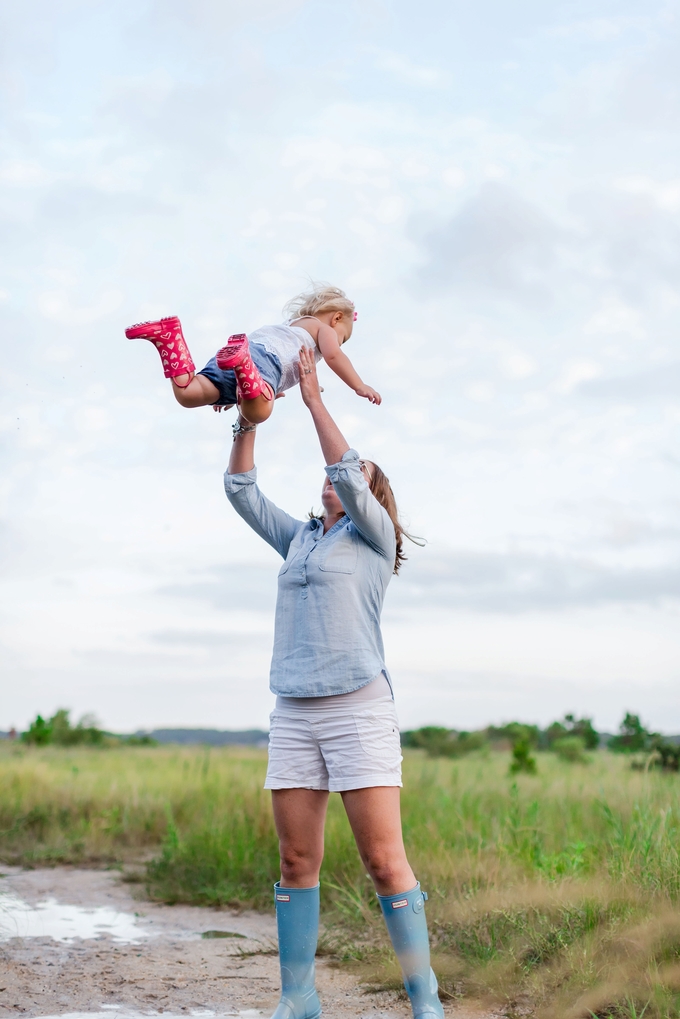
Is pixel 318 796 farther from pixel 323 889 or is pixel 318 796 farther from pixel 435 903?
pixel 323 889

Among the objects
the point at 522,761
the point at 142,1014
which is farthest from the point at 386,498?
the point at 522,761

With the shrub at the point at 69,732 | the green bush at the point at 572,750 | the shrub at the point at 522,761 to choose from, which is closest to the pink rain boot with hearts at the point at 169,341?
the shrub at the point at 522,761

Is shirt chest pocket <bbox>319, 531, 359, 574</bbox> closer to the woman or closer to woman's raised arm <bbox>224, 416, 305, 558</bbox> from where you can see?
the woman

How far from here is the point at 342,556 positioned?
395 centimetres

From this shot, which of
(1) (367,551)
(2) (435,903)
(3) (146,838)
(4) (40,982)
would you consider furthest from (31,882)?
(1) (367,551)

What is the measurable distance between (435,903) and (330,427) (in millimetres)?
3062

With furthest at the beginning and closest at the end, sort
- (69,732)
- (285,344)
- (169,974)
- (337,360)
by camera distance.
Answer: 1. (69,732)
2. (169,974)
3. (337,360)
4. (285,344)

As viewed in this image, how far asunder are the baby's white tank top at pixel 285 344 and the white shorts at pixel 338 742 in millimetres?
1372

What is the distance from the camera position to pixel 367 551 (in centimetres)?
402

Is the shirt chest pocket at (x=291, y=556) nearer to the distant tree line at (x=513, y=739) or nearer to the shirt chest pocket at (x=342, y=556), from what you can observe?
the shirt chest pocket at (x=342, y=556)

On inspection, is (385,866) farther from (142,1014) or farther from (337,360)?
(337,360)

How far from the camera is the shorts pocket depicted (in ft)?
12.0

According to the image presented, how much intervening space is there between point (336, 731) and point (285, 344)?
1.69 meters

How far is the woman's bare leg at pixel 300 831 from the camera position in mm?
3748
